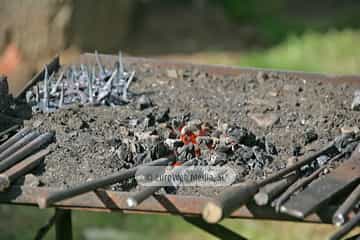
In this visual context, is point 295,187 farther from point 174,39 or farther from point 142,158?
point 174,39

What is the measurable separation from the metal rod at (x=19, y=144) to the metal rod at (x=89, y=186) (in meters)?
0.33

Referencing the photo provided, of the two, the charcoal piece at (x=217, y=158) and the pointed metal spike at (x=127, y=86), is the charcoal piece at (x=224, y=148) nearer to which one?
the charcoal piece at (x=217, y=158)

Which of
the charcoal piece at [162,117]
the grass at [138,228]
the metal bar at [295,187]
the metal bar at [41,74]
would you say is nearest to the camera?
the metal bar at [295,187]

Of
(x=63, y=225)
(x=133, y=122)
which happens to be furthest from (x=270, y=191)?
(x=63, y=225)

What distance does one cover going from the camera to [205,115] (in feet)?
9.16

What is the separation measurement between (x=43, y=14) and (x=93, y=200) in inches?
125

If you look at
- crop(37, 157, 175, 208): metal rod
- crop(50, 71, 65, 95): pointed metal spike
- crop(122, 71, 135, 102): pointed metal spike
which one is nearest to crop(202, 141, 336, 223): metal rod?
crop(37, 157, 175, 208): metal rod

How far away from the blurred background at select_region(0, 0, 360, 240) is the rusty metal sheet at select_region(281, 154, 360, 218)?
212cm

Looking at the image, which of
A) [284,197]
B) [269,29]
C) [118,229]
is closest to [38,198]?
[284,197]

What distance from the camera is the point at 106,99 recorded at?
9.51ft

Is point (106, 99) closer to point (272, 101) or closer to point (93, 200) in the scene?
point (272, 101)

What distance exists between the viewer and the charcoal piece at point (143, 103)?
285cm

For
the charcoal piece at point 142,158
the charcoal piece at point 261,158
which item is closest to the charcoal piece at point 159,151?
the charcoal piece at point 142,158

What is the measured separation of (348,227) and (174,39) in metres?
5.38
